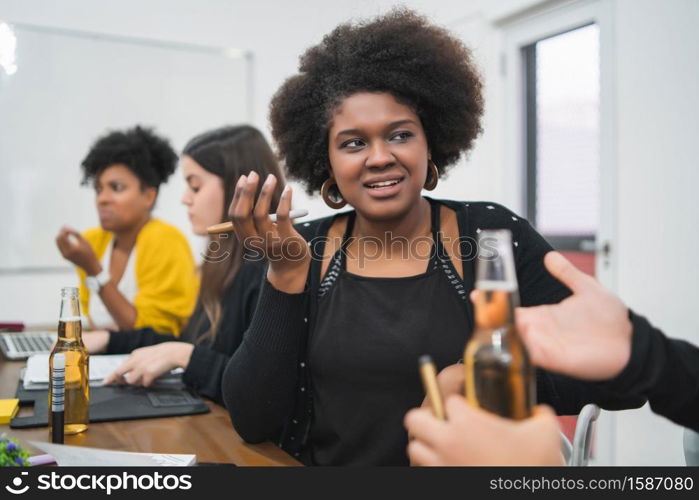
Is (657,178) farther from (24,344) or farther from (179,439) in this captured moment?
(24,344)

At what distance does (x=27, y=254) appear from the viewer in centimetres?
303

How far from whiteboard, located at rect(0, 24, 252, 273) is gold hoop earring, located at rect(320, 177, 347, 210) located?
2.04 metres

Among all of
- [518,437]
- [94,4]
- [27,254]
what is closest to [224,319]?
[518,437]

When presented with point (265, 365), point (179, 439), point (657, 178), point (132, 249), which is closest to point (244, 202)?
point (265, 365)

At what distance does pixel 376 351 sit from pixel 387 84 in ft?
1.50

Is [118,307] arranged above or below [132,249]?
below

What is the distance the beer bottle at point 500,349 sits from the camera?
40 centimetres

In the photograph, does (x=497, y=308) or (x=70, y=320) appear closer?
(x=497, y=308)

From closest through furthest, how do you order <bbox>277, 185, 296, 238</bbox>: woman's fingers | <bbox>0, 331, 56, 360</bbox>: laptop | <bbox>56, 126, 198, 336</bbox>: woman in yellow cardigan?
<bbox>277, 185, 296, 238</bbox>: woman's fingers, <bbox>0, 331, 56, 360</bbox>: laptop, <bbox>56, 126, 198, 336</bbox>: woman in yellow cardigan

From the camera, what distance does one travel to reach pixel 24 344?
1692 millimetres

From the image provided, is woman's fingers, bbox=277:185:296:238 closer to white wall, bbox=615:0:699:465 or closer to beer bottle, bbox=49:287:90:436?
beer bottle, bbox=49:287:90:436

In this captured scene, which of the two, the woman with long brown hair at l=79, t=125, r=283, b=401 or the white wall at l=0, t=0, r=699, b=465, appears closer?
the woman with long brown hair at l=79, t=125, r=283, b=401

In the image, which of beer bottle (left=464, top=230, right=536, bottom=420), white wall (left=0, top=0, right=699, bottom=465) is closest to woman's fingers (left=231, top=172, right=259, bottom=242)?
beer bottle (left=464, top=230, right=536, bottom=420)

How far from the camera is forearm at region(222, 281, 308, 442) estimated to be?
0.97 m
